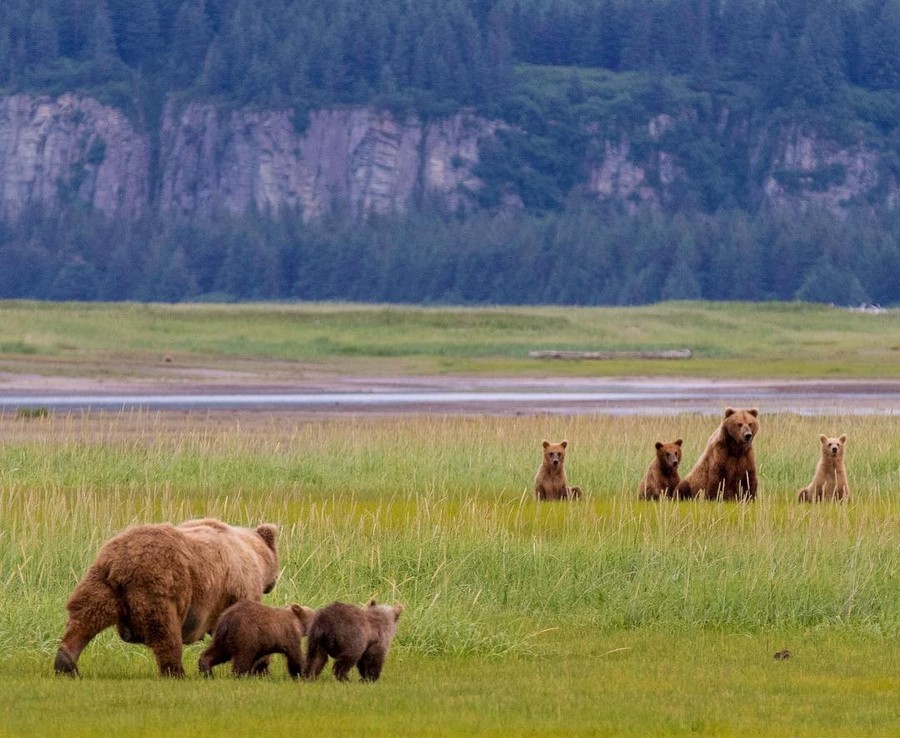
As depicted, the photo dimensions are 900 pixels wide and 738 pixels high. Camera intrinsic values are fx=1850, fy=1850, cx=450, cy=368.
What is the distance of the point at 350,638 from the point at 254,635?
631mm

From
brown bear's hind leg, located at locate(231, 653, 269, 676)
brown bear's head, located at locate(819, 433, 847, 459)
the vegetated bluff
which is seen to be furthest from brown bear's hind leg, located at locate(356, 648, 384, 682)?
the vegetated bluff

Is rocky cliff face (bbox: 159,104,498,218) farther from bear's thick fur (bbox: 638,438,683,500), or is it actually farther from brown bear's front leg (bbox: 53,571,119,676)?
brown bear's front leg (bbox: 53,571,119,676)

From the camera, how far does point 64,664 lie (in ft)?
40.2

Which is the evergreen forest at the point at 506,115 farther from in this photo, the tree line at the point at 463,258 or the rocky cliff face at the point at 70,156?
the rocky cliff face at the point at 70,156

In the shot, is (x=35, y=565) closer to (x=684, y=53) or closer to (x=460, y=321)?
(x=460, y=321)

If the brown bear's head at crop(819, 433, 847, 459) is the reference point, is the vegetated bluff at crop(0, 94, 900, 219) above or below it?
above

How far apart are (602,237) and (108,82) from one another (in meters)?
48.8

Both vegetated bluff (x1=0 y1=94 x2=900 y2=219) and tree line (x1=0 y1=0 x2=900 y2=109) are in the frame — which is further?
tree line (x1=0 y1=0 x2=900 y2=109)

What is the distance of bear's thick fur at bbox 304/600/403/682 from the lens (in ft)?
39.7

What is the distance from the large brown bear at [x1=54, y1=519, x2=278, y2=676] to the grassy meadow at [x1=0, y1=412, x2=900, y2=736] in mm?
295

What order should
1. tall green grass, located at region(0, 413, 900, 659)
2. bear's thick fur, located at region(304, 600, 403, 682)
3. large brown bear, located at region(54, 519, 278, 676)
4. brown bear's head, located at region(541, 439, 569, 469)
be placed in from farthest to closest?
brown bear's head, located at region(541, 439, 569, 469) < tall green grass, located at region(0, 413, 900, 659) < bear's thick fur, located at region(304, 600, 403, 682) < large brown bear, located at region(54, 519, 278, 676)

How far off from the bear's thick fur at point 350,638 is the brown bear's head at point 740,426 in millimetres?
11021

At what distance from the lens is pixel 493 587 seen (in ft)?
55.9

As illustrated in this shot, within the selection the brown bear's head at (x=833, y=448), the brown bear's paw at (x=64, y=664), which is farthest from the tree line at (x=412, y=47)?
the brown bear's paw at (x=64, y=664)
